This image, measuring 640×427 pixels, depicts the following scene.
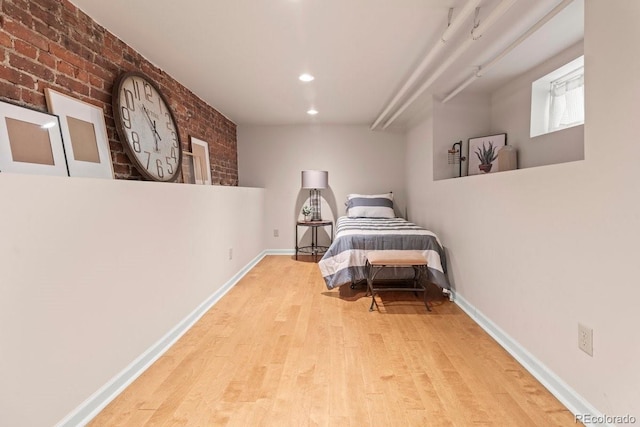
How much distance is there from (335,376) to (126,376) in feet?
3.95

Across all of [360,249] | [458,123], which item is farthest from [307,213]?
[458,123]

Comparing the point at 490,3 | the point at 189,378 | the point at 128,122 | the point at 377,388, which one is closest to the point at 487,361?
the point at 377,388

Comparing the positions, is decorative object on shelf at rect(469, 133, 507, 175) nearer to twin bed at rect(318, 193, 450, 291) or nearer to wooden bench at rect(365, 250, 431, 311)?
twin bed at rect(318, 193, 450, 291)

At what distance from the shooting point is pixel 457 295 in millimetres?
3223

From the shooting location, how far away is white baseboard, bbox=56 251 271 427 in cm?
155

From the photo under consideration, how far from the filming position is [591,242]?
153 centimetres

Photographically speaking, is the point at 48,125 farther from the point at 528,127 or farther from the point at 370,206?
the point at 370,206

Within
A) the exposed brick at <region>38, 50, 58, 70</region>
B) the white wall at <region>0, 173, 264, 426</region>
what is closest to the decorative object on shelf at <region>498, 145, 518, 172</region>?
the white wall at <region>0, 173, 264, 426</region>

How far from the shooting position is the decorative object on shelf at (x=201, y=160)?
3732 millimetres

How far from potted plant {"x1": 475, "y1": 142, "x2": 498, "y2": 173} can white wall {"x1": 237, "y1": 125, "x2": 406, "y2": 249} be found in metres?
1.88

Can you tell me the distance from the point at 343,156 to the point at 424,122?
5.23ft

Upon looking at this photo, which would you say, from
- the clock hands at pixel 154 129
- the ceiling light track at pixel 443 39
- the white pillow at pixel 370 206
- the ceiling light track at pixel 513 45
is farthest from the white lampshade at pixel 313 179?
the clock hands at pixel 154 129

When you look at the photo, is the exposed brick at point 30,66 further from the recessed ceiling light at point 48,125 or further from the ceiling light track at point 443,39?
the ceiling light track at point 443,39

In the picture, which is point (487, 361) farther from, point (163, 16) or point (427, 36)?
point (163, 16)
